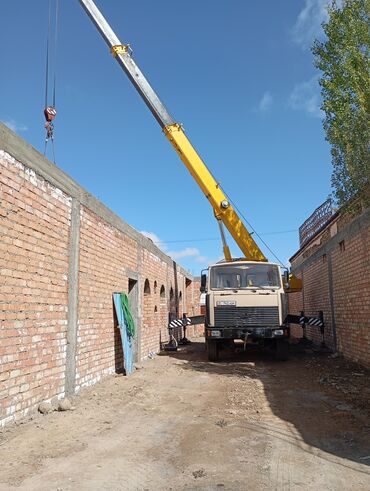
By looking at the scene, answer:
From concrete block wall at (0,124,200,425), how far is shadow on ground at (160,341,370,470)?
300 centimetres

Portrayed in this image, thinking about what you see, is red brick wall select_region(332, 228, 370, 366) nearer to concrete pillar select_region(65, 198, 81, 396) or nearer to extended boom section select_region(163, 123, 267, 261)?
extended boom section select_region(163, 123, 267, 261)

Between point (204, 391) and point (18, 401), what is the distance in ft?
12.8

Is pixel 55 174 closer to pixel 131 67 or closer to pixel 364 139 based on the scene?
pixel 364 139

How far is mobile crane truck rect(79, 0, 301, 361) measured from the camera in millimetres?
12383

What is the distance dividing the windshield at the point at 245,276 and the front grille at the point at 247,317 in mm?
688

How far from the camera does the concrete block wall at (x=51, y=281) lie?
575cm

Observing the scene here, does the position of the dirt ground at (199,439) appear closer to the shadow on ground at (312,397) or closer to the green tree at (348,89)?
the shadow on ground at (312,397)

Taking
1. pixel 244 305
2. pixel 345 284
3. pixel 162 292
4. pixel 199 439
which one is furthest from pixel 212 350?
pixel 199 439

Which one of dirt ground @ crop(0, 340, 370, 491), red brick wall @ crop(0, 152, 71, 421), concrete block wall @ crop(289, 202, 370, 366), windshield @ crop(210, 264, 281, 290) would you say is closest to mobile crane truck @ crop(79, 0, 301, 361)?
windshield @ crop(210, 264, 281, 290)

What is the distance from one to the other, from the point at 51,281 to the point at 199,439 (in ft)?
10.6

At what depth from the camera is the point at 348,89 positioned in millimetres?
8797

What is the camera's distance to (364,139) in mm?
8500

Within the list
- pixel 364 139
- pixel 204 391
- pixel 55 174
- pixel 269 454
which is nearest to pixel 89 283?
pixel 55 174

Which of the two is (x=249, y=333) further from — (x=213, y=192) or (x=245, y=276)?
(x=213, y=192)
